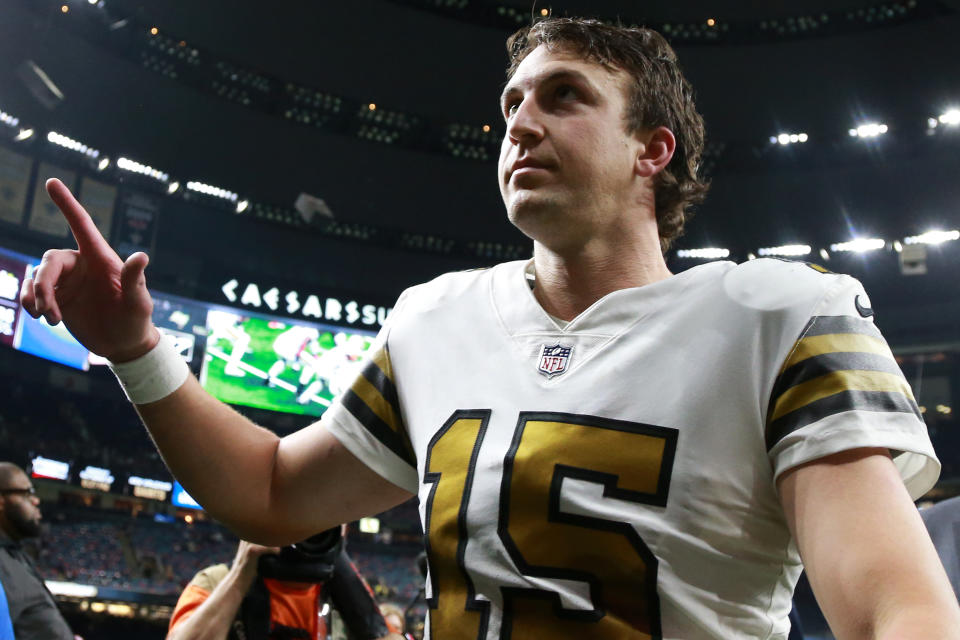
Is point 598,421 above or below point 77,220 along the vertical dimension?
below

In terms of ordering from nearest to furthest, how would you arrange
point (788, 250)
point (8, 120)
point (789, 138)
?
point (8, 120), point (789, 138), point (788, 250)

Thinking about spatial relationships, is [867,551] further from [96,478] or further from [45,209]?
[96,478]

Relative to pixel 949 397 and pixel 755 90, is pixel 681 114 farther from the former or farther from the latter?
pixel 949 397

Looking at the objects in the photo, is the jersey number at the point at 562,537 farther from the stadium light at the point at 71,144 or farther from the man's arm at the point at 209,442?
the stadium light at the point at 71,144

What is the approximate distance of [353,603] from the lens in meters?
2.71

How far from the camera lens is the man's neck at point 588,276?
1.23 metres

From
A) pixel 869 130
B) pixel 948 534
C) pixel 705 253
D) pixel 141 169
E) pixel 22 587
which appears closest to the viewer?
pixel 948 534

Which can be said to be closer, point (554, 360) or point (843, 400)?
point (843, 400)

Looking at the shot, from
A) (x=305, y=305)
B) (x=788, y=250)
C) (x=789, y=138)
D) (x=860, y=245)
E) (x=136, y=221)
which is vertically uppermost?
(x=789, y=138)

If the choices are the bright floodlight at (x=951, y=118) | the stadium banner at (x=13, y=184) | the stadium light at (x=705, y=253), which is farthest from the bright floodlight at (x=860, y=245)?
the stadium banner at (x=13, y=184)

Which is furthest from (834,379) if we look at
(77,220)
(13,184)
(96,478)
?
(96,478)

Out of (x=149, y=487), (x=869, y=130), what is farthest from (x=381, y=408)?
(x=149, y=487)

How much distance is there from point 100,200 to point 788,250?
1229 centimetres

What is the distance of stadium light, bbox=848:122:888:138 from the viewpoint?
13.9 metres
